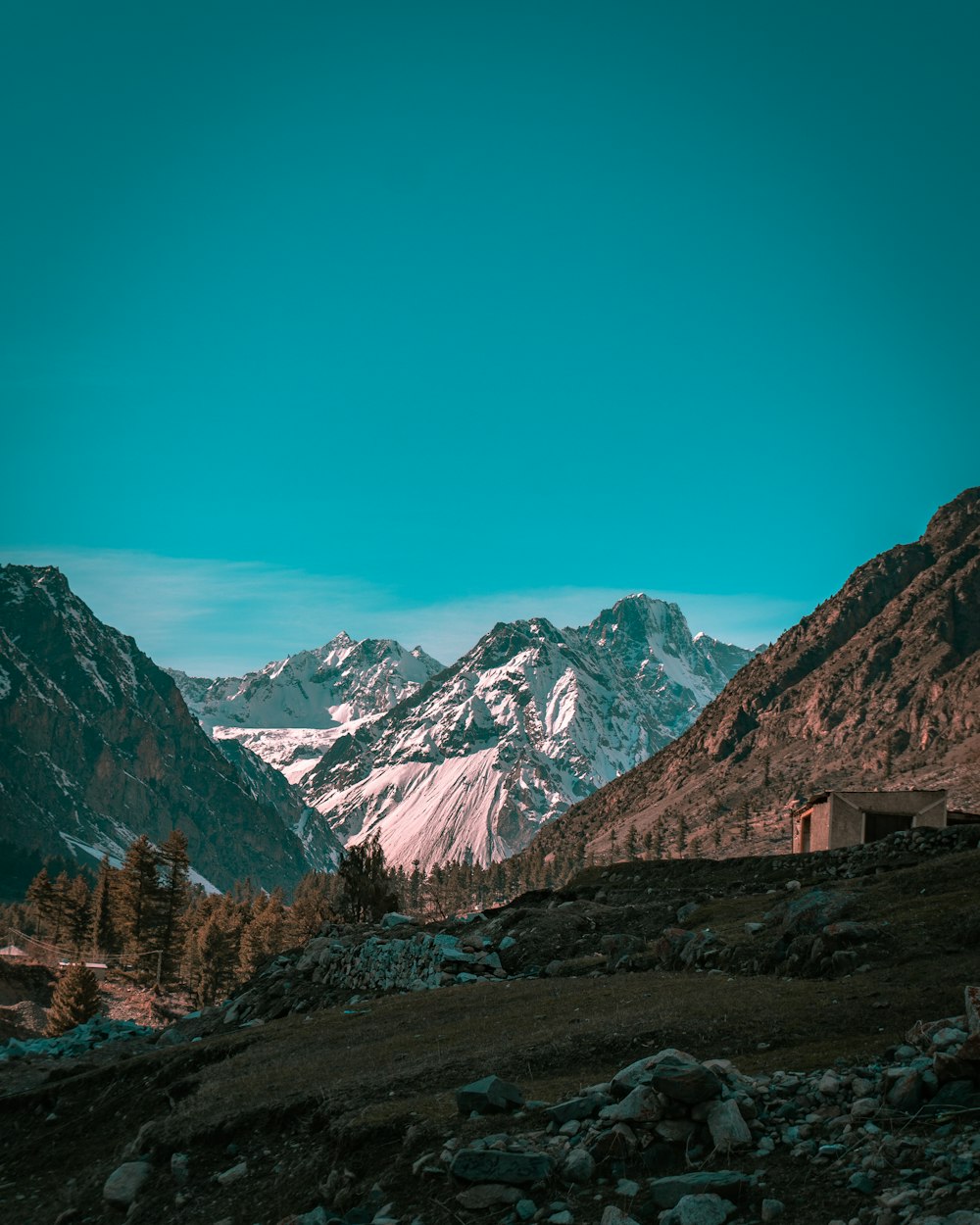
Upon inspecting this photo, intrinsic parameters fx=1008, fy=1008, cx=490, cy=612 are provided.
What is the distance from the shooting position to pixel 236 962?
86125 millimetres

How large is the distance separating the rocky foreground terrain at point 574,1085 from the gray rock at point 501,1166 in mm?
24

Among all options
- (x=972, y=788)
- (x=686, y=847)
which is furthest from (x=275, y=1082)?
(x=686, y=847)

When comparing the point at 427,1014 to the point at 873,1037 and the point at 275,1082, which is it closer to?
the point at 275,1082

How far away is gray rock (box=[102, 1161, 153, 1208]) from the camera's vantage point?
1594 cm

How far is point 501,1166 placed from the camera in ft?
39.1

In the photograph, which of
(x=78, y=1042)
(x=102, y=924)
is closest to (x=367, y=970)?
(x=78, y=1042)

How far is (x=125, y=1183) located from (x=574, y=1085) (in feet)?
24.7

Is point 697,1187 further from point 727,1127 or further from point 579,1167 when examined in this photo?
point 579,1167

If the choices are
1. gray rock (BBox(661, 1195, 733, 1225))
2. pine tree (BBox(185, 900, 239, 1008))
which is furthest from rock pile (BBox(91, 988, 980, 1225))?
pine tree (BBox(185, 900, 239, 1008))

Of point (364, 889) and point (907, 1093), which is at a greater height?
point (907, 1093)

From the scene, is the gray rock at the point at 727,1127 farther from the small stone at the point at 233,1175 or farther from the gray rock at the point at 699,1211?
the small stone at the point at 233,1175

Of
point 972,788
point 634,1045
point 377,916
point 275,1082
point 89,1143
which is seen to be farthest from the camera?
point 972,788

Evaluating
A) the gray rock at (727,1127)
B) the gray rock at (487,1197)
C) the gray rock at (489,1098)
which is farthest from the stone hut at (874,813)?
the gray rock at (487,1197)

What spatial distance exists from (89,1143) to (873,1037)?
15857 mm
